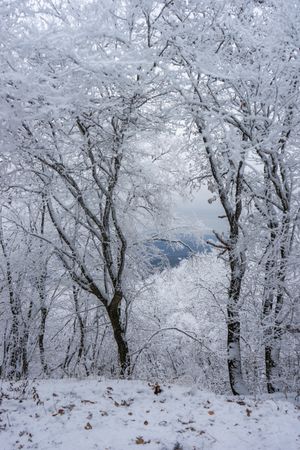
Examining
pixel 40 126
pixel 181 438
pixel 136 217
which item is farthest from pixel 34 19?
pixel 181 438

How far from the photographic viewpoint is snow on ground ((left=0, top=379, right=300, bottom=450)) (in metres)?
4.19

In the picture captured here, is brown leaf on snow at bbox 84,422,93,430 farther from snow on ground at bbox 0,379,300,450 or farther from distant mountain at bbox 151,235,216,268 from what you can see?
distant mountain at bbox 151,235,216,268

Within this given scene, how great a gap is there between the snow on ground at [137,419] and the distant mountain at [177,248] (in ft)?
16.3

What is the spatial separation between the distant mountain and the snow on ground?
16.3ft

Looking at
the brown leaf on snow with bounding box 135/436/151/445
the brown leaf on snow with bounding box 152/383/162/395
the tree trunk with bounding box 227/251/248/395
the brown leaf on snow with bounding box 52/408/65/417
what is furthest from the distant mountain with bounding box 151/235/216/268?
the brown leaf on snow with bounding box 135/436/151/445

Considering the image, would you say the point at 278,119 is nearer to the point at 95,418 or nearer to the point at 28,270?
the point at 95,418

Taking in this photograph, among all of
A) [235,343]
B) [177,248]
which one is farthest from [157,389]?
[177,248]

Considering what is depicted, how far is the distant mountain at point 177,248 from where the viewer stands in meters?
10.8

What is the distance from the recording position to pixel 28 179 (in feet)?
26.6

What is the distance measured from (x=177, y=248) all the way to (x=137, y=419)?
627 cm

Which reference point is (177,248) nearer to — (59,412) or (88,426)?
(59,412)

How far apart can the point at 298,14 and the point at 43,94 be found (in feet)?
11.5

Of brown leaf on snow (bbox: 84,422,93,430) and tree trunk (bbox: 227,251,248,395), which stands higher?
tree trunk (bbox: 227,251,248,395)

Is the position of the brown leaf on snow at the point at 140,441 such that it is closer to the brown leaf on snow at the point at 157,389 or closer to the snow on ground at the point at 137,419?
the snow on ground at the point at 137,419
